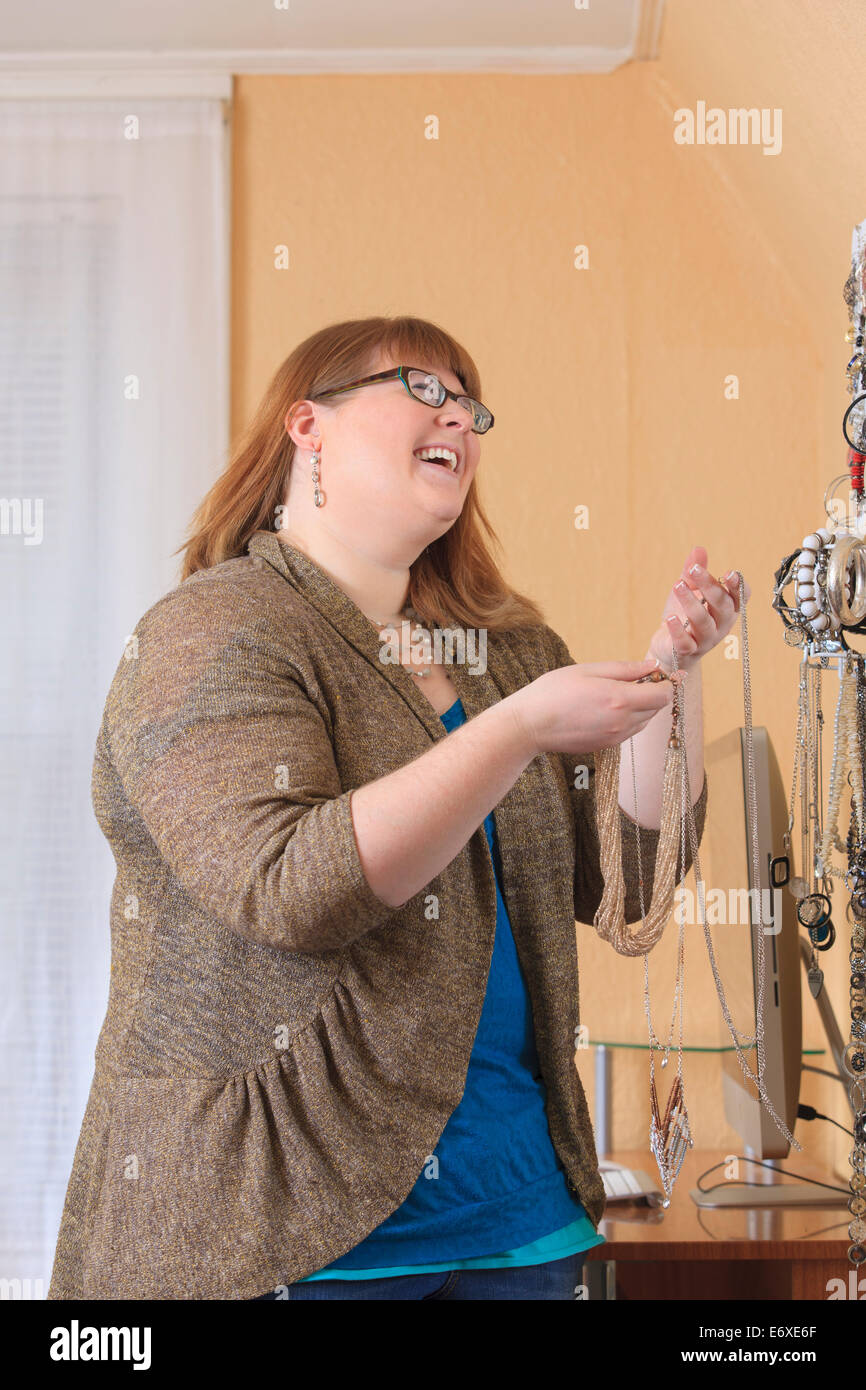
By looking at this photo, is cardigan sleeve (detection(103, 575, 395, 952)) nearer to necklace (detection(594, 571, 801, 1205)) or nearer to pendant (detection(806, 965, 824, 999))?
necklace (detection(594, 571, 801, 1205))

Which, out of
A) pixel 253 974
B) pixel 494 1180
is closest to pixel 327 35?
pixel 253 974

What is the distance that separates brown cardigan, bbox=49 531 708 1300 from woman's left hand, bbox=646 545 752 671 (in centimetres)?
24

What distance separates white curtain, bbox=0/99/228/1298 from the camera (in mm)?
2373

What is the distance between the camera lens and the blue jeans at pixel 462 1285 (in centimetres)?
92

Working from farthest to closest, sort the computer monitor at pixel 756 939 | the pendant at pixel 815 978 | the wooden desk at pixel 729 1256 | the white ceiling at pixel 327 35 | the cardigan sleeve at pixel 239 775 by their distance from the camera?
the white ceiling at pixel 327 35 < the wooden desk at pixel 729 1256 < the computer monitor at pixel 756 939 < the pendant at pixel 815 978 < the cardigan sleeve at pixel 239 775

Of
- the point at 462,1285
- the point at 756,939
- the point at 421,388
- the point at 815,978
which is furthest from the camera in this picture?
the point at 756,939

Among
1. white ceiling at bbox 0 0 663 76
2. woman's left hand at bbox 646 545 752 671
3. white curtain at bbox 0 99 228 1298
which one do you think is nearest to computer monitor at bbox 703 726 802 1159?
woman's left hand at bbox 646 545 752 671

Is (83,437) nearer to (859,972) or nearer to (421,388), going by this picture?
(421,388)

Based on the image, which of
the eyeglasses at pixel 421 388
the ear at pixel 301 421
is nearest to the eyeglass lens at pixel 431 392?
the eyeglasses at pixel 421 388

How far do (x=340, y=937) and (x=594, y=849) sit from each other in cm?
45

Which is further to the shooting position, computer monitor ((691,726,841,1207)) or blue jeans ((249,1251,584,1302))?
computer monitor ((691,726,841,1207))

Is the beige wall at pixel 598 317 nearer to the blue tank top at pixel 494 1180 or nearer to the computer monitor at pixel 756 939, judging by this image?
the computer monitor at pixel 756 939

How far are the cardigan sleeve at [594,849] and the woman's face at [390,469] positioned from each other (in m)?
0.28

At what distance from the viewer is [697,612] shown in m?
1.08
